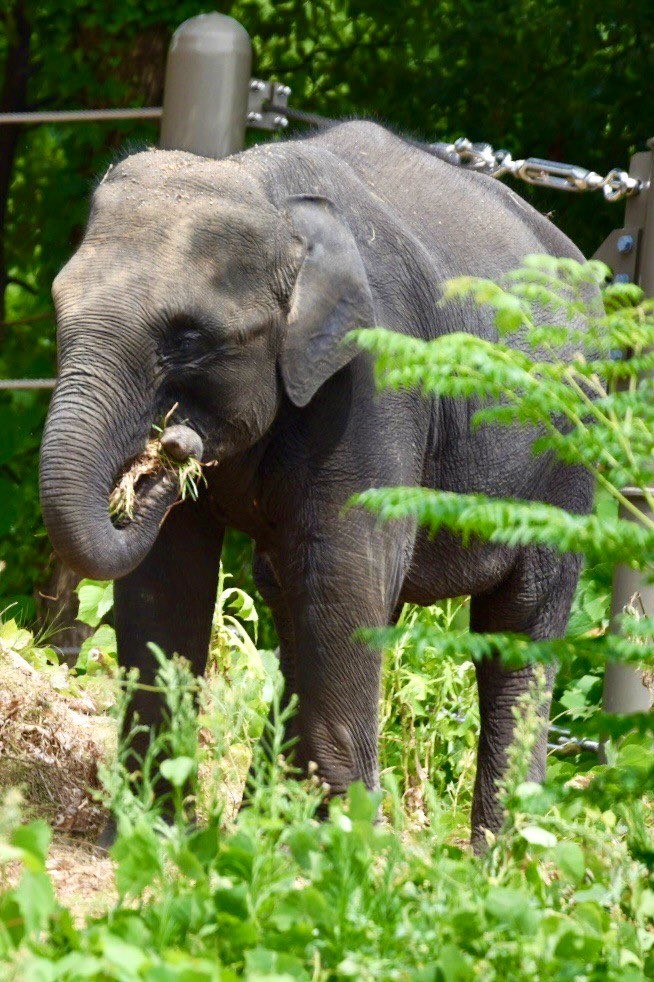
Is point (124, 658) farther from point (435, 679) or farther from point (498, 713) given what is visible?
point (435, 679)

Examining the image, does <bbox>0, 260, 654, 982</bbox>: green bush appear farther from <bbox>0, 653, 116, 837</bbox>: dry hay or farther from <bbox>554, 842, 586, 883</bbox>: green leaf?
<bbox>0, 653, 116, 837</bbox>: dry hay

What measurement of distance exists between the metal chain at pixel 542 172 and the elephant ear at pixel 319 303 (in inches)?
51.1

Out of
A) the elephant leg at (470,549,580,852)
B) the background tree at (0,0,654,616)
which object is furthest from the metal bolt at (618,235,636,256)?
the background tree at (0,0,654,616)

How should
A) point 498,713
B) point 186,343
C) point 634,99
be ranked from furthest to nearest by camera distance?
point 634,99 → point 498,713 → point 186,343

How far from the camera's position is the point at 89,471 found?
387cm

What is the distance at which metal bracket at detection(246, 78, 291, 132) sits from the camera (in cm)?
564

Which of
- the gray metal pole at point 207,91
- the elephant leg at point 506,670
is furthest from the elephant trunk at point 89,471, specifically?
the gray metal pole at point 207,91

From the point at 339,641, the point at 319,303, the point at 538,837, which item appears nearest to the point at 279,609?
the point at 339,641

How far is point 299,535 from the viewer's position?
4.35 m

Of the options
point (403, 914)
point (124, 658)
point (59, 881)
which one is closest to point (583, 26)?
point (124, 658)

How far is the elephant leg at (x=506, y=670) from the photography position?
515cm

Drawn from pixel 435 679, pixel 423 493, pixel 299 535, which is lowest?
pixel 435 679

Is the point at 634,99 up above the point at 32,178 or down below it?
above

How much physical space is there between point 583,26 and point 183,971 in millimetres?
7183
